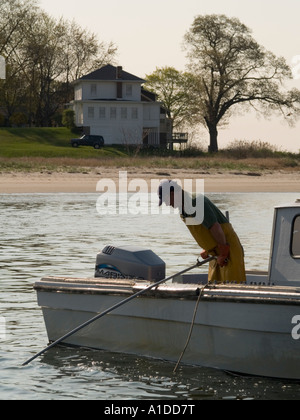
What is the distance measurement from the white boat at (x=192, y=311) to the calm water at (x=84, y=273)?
208 mm

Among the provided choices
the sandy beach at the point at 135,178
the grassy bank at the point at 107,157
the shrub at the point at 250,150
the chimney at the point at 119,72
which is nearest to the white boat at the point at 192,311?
the sandy beach at the point at 135,178

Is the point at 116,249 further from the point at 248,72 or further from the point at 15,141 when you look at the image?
the point at 248,72

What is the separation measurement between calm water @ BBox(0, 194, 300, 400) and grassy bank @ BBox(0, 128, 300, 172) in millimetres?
9858

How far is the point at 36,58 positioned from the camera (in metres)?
77.2

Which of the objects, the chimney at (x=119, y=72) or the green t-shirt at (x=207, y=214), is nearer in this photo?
the green t-shirt at (x=207, y=214)

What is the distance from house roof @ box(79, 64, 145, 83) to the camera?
7669 centimetres

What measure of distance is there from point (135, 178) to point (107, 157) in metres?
13.9

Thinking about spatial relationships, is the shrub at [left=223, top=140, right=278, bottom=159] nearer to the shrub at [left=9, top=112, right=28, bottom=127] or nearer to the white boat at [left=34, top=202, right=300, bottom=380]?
the shrub at [left=9, top=112, right=28, bottom=127]

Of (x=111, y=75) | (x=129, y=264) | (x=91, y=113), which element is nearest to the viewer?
(x=129, y=264)

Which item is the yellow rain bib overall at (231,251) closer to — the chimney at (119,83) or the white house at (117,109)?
the white house at (117,109)

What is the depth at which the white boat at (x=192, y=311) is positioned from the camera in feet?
30.7

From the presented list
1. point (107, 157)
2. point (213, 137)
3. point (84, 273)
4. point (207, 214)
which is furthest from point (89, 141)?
point (207, 214)

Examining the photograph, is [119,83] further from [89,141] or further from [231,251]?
[231,251]

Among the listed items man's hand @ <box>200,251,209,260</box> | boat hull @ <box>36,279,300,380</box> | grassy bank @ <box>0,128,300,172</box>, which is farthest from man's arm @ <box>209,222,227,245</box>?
grassy bank @ <box>0,128,300,172</box>
